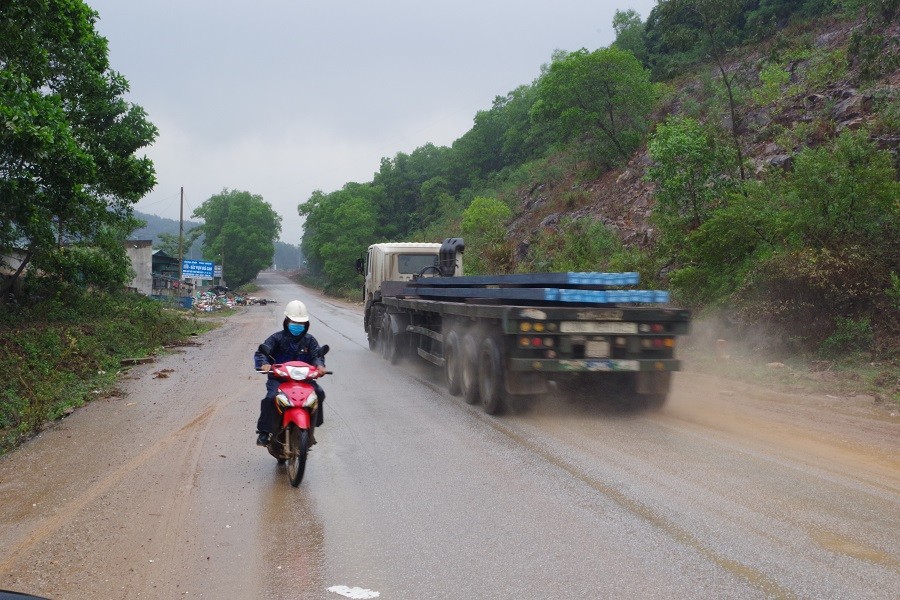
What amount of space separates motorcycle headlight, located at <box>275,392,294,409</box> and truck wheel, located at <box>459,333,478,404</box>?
430 centimetres

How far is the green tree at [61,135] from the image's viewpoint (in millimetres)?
12227

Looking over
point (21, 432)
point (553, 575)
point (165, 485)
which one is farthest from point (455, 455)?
point (21, 432)

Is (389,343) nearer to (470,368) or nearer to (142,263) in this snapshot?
(470,368)

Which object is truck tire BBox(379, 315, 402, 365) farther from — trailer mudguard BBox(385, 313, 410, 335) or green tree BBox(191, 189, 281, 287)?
green tree BBox(191, 189, 281, 287)

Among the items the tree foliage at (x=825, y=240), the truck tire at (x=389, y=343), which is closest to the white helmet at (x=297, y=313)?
the truck tire at (x=389, y=343)

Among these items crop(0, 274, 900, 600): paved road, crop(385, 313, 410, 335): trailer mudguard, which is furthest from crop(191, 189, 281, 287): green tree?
crop(0, 274, 900, 600): paved road

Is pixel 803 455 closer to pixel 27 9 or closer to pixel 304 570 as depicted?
pixel 304 570

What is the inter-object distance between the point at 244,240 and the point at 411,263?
90663 mm

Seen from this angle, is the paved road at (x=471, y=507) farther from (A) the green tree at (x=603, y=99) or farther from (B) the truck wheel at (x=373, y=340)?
(A) the green tree at (x=603, y=99)

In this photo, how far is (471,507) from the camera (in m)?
5.78

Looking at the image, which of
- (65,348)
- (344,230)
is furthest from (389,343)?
(344,230)

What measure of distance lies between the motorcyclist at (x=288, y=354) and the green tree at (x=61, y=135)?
6751 mm

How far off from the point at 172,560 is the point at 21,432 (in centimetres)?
579

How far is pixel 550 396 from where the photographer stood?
428 inches
